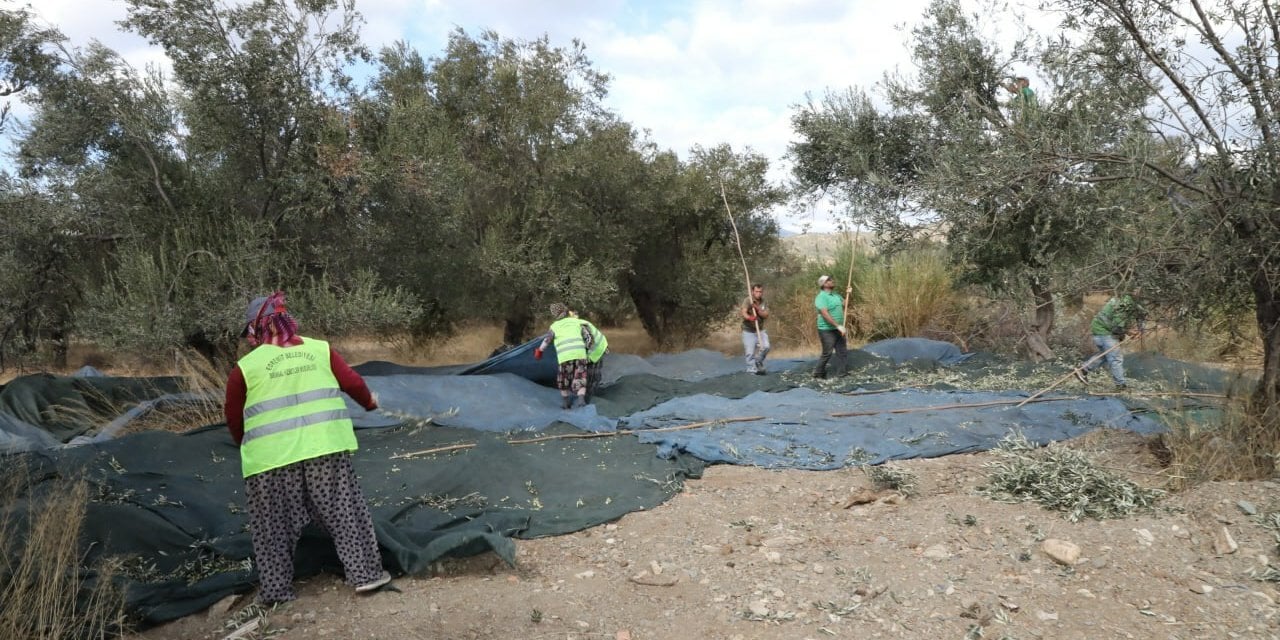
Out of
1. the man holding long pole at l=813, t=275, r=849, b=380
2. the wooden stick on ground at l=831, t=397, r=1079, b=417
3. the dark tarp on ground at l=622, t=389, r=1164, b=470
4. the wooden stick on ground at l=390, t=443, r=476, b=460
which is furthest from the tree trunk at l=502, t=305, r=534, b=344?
the wooden stick on ground at l=831, t=397, r=1079, b=417

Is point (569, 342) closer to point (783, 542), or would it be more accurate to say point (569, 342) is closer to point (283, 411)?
point (783, 542)

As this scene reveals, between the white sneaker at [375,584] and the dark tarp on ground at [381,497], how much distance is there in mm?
138

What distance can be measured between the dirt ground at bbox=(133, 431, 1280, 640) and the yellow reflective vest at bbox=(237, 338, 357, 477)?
28.3 inches

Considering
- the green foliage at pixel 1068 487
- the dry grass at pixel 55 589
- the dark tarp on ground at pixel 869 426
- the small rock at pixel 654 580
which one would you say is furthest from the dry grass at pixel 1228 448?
the dry grass at pixel 55 589

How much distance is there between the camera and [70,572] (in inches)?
131

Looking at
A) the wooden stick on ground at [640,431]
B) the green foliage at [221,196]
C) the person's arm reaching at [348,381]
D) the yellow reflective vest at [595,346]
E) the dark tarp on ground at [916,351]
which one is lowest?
the wooden stick on ground at [640,431]

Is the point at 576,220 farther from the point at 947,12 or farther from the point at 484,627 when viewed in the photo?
the point at 484,627

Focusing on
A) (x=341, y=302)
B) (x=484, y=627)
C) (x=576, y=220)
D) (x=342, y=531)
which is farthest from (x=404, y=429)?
(x=576, y=220)

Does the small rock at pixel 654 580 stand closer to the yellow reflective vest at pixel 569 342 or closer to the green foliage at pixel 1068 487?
the green foliage at pixel 1068 487

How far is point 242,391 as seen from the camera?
3652 millimetres

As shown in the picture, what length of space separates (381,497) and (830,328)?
671 cm

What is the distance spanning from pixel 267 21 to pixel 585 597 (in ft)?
25.4

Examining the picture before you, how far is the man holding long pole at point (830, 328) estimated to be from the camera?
10.3 meters

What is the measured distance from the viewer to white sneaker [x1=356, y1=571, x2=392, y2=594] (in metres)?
3.75
